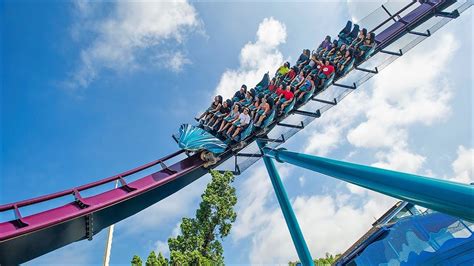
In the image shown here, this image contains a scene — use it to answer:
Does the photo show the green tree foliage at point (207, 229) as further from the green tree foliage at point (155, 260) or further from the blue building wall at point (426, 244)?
the blue building wall at point (426, 244)

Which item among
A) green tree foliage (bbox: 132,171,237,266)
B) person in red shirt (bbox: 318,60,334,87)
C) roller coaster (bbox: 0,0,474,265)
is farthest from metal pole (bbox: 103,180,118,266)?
person in red shirt (bbox: 318,60,334,87)

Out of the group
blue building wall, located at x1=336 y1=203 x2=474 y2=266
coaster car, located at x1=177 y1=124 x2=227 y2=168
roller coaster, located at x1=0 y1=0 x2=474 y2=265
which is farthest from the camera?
coaster car, located at x1=177 y1=124 x2=227 y2=168

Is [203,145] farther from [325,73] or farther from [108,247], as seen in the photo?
[108,247]

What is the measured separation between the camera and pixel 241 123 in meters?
7.50

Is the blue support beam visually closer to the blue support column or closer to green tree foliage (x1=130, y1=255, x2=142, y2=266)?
the blue support column

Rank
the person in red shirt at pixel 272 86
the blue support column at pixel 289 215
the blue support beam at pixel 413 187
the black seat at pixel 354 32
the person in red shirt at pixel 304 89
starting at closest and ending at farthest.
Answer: the blue support beam at pixel 413 187 < the blue support column at pixel 289 215 < the person in red shirt at pixel 304 89 < the person in red shirt at pixel 272 86 < the black seat at pixel 354 32

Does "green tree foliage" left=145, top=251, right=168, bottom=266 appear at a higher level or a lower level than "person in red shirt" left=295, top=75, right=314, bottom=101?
lower

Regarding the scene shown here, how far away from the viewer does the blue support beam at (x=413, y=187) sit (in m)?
2.21

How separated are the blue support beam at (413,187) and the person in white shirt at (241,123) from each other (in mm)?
3362

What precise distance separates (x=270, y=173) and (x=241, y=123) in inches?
53.5

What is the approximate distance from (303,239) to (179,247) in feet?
14.1

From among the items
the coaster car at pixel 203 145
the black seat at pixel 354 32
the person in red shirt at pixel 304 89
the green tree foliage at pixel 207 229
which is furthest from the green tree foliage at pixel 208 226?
the black seat at pixel 354 32

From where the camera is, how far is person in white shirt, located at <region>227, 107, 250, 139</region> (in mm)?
7451

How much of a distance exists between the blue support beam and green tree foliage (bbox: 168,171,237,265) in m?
5.66
